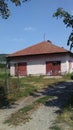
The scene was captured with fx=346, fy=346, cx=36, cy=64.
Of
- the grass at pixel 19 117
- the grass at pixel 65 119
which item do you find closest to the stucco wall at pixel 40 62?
the grass at pixel 19 117

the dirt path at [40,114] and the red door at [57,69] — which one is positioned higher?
the red door at [57,69]

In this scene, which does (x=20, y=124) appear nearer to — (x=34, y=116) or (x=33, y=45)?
(x=34, y=116)

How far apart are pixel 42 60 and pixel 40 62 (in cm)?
48

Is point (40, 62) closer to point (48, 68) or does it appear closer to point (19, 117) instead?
point (48, 68)

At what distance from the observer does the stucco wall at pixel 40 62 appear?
4369 centimetres

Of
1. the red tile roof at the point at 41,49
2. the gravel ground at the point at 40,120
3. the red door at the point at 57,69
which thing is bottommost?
the gravel ground at the point at 40,120

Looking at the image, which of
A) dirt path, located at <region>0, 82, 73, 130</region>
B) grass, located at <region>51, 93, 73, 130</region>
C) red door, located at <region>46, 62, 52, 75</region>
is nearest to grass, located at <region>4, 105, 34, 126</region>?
dirt path, located at <region>0, 82, 73, 130</region>

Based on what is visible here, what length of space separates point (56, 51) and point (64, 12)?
27334 mm

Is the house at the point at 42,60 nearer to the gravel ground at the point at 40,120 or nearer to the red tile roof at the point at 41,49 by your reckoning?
the red tile roof at the point at 41,49

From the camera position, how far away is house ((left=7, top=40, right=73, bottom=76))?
43.7 m

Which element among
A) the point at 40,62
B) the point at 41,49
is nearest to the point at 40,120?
A: the point at 40,62

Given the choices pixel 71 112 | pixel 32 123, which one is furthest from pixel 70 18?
pixel 32 123

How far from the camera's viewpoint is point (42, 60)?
44.7 metres

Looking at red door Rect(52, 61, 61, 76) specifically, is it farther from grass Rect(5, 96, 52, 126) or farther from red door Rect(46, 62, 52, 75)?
grass Rect(5, 96, 52, 126)
